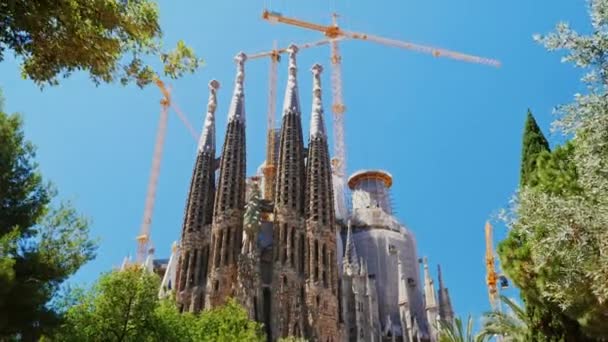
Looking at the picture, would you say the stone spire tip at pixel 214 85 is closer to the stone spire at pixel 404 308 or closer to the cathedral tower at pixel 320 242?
the cathedral tower at pixel 320 242

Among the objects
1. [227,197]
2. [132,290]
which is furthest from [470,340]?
[227,197]

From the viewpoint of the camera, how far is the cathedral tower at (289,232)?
2799 cm

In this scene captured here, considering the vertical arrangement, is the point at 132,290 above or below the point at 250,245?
below

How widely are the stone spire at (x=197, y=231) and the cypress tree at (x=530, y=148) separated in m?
20.7

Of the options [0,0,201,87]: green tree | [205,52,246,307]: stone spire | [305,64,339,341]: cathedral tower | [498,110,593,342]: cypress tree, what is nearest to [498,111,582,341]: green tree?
[498,110,593,342]: cypress tree

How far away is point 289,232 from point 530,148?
64.3ft

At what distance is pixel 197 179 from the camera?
34469 mm

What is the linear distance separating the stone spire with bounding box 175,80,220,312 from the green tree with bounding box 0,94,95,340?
19.0 m

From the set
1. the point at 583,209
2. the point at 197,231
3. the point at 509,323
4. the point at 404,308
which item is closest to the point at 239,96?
the point at 197,231

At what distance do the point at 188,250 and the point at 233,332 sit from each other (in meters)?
15.6

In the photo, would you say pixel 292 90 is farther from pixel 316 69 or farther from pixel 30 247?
pixel 30 247

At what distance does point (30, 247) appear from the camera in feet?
35.0

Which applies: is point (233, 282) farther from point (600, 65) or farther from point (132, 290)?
point (600, 65)

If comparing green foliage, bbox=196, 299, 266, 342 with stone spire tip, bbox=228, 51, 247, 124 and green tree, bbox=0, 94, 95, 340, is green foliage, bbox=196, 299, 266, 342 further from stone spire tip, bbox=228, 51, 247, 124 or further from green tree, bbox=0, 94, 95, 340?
stone spire tip, bbox=228, 51, 247, 124
